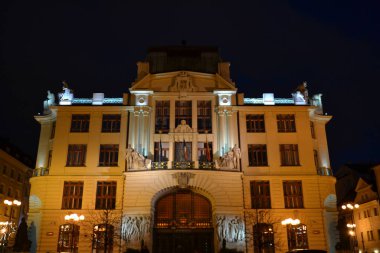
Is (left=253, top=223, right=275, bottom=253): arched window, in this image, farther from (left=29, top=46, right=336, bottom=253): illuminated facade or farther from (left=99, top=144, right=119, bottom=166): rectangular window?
(left=99, top=144, right=119, bottom=166): rectangular window

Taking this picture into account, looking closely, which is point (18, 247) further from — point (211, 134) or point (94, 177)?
point (211, 134)

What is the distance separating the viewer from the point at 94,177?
1551 inches

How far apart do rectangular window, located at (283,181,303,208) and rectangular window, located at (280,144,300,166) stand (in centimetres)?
Answer: 197

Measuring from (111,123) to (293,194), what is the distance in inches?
786

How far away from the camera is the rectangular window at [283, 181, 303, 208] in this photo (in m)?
39.1

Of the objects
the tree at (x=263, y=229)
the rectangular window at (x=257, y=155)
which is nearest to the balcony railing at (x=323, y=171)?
the rectangular window at (x=257, y=155)

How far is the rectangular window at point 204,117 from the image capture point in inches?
1623

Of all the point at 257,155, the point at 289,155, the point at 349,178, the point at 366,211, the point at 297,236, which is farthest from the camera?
the point at 349,178

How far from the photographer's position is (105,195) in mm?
38906

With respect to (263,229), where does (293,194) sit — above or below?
above

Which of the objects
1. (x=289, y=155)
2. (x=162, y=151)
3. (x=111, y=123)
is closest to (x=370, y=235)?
(x=289, y=155)

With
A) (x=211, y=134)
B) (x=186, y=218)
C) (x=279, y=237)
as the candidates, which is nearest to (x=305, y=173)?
(x=279, y=237)

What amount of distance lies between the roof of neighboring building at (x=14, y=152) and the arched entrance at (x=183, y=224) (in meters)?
30.1

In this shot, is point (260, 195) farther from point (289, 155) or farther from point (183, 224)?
point (183, 224)
